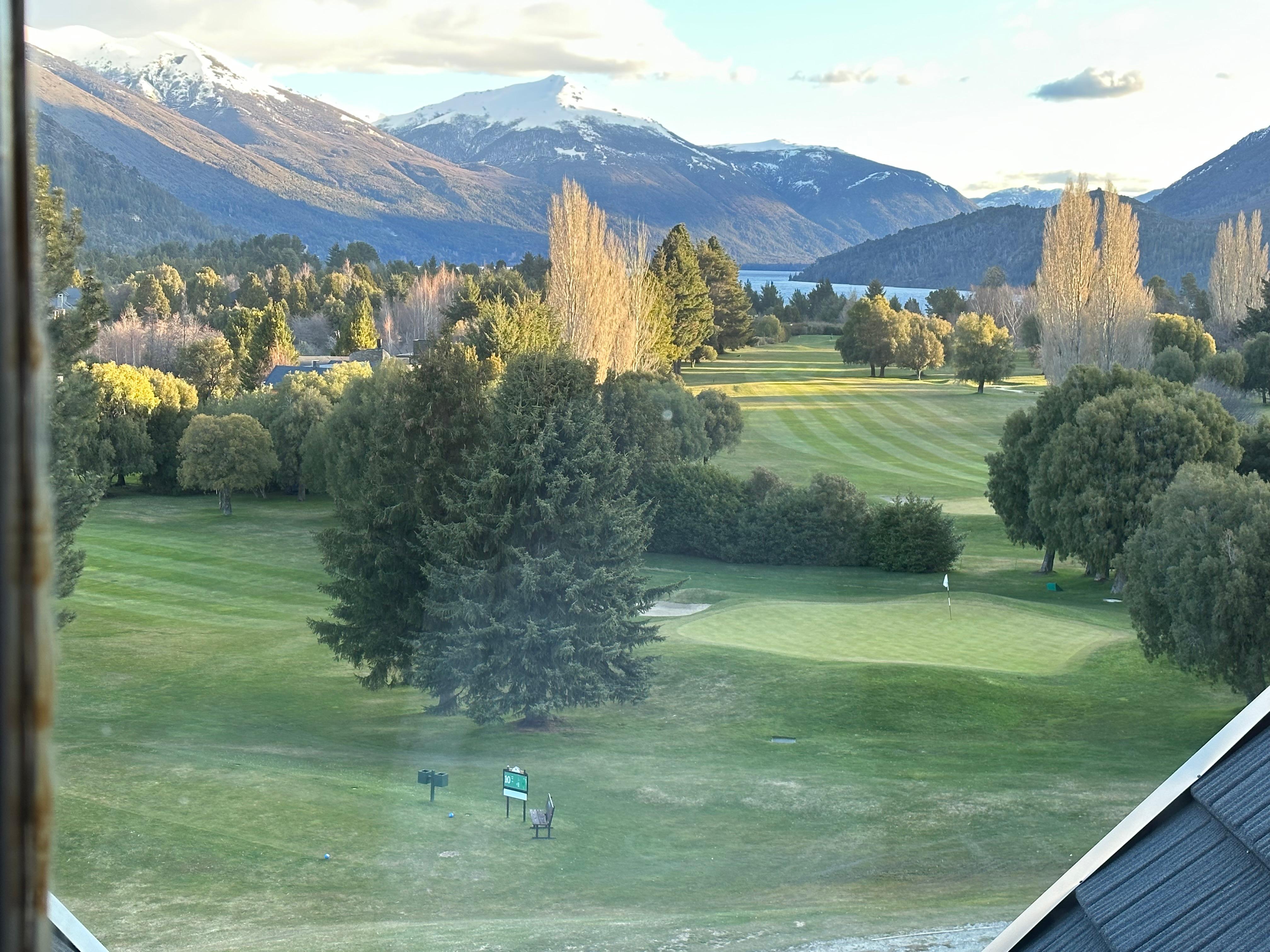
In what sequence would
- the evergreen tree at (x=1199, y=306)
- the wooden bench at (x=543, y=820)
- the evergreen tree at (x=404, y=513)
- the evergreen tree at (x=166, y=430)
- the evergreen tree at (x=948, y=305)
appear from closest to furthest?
the wooden bench at (x=543, y=820) < the evergreen tree at (x=404, y=513) < the evergreen tree at (x=166, y=430) < the evergreen tree at (x=1199, y=306) < the evergreen tree at (x=948, y=305)

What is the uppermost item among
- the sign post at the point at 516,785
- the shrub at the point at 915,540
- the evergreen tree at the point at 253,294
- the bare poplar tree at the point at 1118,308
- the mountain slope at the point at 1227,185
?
the mountain slope at the point at 1227,185

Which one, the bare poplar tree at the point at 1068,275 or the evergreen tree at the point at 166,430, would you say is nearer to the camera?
the bare poplar tree at the point at 1068,275

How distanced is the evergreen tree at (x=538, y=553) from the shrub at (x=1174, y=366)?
122 ft

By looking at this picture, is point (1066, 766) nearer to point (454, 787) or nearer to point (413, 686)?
point (454, 787)

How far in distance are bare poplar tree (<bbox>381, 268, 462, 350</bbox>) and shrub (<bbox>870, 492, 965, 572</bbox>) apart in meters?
48.8

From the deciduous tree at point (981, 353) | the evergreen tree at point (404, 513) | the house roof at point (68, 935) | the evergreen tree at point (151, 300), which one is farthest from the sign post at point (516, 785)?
the evergreen tree at point (151, 300)

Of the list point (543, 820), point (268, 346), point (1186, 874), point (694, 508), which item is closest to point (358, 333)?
point (268, 346)

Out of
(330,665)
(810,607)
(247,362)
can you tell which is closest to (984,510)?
(810,607)

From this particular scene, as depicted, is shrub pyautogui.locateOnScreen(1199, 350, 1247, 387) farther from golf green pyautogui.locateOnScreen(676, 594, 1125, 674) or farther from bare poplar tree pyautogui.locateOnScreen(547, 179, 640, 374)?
golf green pyautogui.locateOnScreen(676, 594, 1125, 674)

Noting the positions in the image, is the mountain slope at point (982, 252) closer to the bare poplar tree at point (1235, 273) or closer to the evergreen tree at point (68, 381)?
the bare poplar tree at point (1235, 273)

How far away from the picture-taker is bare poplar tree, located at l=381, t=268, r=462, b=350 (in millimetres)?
79688

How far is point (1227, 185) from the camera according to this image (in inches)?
6048

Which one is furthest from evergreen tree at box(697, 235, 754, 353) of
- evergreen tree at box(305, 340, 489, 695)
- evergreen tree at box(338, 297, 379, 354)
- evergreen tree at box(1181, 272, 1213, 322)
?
evergreen tree at box(305, 340, 489, 695)

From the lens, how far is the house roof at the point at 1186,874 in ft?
6.54
